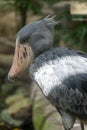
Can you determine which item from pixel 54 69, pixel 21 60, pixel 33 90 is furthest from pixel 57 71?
pixel 33 90

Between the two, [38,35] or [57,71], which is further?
[38,35]

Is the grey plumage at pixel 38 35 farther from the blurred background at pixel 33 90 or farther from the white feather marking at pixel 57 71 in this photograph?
the blurred background at pixel 33 90

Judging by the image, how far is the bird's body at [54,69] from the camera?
265 cm

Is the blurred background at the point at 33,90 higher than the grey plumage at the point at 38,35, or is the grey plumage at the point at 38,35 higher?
the grey plumage at the point at 38,35

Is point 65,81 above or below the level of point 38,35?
below

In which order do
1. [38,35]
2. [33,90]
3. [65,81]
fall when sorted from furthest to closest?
[33,90] < [38,35] < [65,81]

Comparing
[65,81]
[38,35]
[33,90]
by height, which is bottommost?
[33,90]

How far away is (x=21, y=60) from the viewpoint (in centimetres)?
282

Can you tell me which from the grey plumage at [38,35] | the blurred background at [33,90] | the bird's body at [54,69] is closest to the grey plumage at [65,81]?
the bird's body at [54,69]

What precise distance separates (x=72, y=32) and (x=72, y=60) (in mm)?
3602

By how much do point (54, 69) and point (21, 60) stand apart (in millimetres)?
251

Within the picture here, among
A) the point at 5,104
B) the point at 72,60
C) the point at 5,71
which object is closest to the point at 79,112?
the point at 72,60

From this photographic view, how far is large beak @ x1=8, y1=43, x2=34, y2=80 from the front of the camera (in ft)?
9.21

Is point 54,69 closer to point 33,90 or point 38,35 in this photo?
point 38,35
